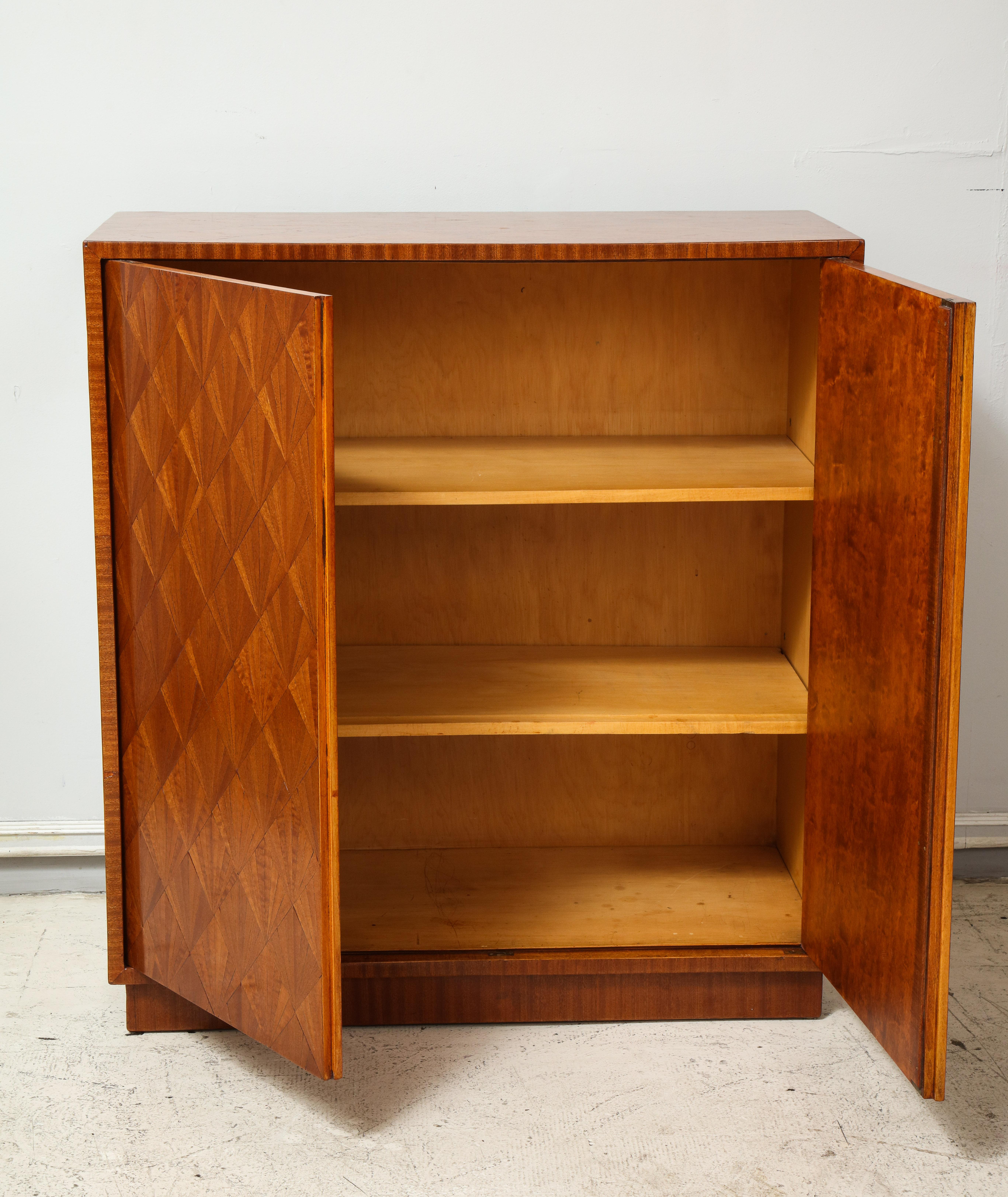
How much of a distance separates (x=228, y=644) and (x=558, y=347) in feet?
3.02

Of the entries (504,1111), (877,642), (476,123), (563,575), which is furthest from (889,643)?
(476,123)

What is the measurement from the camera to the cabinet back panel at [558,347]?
2.44 metres

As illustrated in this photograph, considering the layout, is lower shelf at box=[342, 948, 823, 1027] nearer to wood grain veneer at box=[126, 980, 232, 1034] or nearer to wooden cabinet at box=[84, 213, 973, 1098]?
wooden cabinet at box=[84, 213, 973, 1098]

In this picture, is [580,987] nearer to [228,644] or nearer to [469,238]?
[228,644]

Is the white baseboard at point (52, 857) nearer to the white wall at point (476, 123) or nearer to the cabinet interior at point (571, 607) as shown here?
the cabinet interior at point (571, 607)

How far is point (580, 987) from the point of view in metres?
2.31

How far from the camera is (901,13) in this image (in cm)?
251

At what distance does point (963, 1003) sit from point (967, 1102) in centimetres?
31

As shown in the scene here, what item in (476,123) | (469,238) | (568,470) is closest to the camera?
(469,238)

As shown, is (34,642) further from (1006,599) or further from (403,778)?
(1006,599)

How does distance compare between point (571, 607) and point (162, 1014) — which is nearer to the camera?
point (162, 1014)

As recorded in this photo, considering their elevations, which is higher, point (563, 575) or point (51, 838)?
point (563, 575)

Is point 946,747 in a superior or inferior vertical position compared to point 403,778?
superior

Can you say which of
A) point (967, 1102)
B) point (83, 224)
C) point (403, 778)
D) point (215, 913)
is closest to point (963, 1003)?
point (967, 1102)
